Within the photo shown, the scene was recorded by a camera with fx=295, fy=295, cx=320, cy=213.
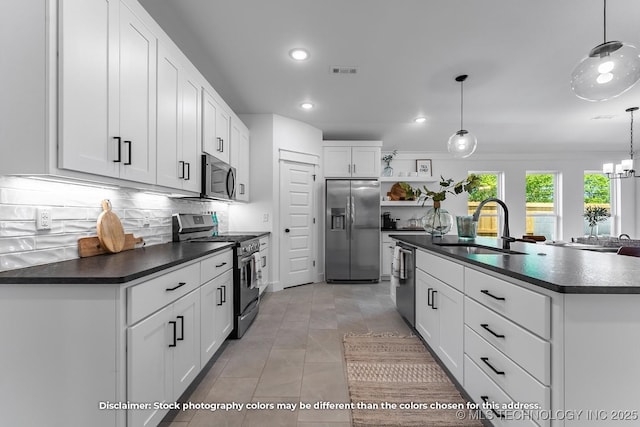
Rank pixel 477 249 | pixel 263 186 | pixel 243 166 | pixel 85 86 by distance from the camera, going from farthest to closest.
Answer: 1. pixel 263 186
2. pixel 243 166
3. pixel 477 249
4. pixel 85 86

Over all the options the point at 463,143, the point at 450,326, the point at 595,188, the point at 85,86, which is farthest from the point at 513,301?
the point at 595,188

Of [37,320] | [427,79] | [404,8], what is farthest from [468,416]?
[427,79]

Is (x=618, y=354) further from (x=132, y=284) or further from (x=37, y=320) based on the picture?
(x=37, y=320)

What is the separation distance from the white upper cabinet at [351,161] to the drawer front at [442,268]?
9.18 feet

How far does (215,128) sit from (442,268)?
97.1 inches

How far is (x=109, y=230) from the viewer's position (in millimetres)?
1864

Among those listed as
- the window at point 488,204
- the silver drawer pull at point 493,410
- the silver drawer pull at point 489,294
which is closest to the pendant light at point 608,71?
the silver drawer pull at point 489,294

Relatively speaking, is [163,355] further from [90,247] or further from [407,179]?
[407,179]

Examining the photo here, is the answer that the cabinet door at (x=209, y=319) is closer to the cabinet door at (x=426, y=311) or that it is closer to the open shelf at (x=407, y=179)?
the cabinet door at (x=426, y=311)

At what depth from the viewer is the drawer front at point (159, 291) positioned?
1219 millimetres

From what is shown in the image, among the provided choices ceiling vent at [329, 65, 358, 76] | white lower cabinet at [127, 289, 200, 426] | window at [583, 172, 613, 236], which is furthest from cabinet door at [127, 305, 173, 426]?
window at [583, 172, 613, 236]

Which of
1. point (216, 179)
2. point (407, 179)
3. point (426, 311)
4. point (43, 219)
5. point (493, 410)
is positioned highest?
point (407, 179)

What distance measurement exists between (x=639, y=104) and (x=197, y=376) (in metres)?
5.93

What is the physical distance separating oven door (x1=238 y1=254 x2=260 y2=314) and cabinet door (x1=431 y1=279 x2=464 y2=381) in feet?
5.34
